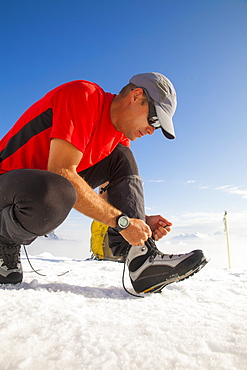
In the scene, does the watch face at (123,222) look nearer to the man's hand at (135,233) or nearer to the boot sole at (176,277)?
the man's hand at (135,233)

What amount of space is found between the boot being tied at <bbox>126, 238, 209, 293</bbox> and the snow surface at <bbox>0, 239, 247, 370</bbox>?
0.14 metres

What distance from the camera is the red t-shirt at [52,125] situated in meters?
1.44

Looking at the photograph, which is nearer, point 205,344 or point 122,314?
point 205,344

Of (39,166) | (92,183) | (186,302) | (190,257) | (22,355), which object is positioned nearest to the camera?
(22,355)

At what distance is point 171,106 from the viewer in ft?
5.86

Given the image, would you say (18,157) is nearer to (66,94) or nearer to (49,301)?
(66,94)

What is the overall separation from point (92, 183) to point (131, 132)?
0.51 m

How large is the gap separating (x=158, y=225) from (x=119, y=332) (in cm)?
108

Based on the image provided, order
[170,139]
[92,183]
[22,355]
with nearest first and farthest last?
[22,355] < [170,139] < [92,183]

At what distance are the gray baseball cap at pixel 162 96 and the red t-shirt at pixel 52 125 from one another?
0.34 metres

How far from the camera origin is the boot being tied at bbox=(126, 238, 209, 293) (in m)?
1.47

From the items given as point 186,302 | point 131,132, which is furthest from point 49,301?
point 131,132

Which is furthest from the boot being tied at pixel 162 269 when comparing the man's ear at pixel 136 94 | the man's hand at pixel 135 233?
the man's ear at pixel 136 94

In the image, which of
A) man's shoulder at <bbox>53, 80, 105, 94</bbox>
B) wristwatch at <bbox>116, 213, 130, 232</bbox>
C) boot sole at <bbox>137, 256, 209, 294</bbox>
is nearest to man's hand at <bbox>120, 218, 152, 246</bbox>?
wristwatch at <bbox>116, 213, 130, 232</bbox>
